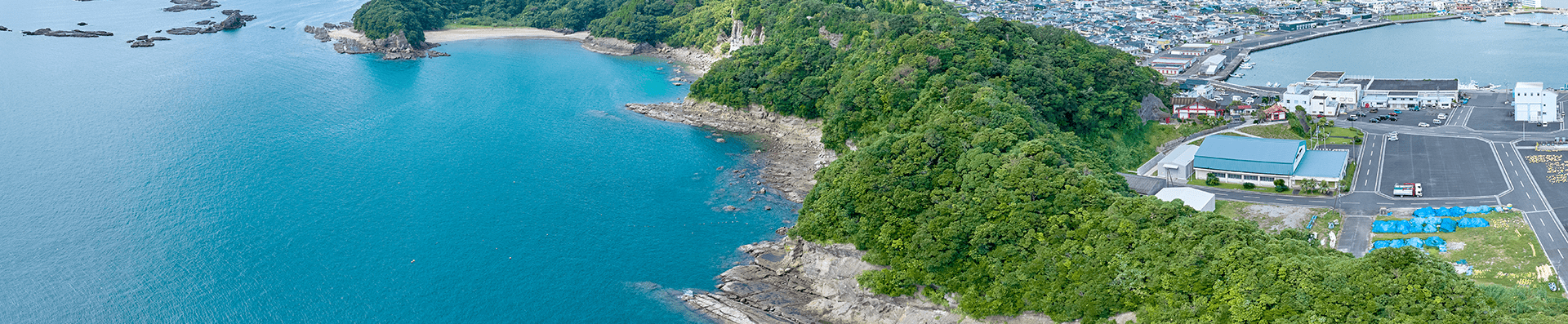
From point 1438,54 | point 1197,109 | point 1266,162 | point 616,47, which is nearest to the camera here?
point 1266,162

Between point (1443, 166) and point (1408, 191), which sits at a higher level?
point (1443, 166)

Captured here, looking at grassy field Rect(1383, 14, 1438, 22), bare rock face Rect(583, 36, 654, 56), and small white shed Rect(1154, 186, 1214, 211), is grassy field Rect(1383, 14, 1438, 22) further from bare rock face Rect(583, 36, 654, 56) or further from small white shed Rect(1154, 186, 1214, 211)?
small white shed Rect(1154, 186, 1214, 211)

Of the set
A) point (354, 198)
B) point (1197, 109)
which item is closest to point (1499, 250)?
point (1197, 109)

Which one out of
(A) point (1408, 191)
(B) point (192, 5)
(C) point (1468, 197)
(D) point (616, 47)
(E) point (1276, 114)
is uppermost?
(B) point (192, 5)

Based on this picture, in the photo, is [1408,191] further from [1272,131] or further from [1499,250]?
[1272,131]

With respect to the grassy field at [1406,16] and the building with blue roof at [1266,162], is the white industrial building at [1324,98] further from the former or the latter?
the grassy field at [1406,16]

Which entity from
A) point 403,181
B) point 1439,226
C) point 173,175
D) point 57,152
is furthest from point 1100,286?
point 57,152

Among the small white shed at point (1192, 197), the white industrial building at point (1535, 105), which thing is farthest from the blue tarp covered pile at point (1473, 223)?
the white industrial building at point (1535, 105)

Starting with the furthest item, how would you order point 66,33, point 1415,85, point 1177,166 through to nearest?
point 66,33 → point 1415,85 → point 1177,166
